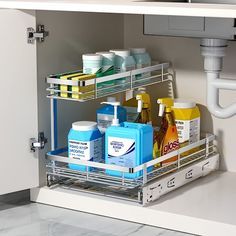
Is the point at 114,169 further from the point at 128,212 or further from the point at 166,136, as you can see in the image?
the point at 166,136

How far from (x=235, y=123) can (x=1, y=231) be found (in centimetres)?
88

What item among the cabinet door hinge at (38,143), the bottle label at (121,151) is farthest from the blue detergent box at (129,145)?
the cabinet door hinge at (38,143)

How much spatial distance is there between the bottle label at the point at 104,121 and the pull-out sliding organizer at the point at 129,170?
0.09 meters

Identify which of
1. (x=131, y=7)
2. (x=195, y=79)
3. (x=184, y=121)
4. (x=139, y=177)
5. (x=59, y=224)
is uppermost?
(x=131, y=7)

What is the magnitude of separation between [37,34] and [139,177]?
1.63ft

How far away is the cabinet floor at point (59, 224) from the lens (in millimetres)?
1959

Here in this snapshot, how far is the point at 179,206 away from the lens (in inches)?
80.8

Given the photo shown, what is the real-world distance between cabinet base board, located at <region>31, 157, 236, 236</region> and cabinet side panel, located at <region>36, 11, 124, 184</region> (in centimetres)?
12

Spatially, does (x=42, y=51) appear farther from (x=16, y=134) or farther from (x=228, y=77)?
(x=228, y=77)

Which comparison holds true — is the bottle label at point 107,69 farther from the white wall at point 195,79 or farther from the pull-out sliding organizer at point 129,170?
the white wall at point 195,79

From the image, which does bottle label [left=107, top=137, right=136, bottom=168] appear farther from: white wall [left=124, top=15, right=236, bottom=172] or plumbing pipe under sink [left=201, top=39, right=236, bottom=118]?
white wall [left=124, top=15, right=236, bottom=172]

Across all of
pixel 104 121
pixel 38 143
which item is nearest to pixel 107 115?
pixel 104 121

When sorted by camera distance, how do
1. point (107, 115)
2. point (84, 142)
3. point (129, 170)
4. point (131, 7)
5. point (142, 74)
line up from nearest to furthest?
1. point (131, 7)
2. point (129, 170)
3. point (84, 142)
4. point (107, 115)
5. point (142, 74)

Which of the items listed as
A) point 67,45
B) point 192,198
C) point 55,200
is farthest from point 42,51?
point 192,198
